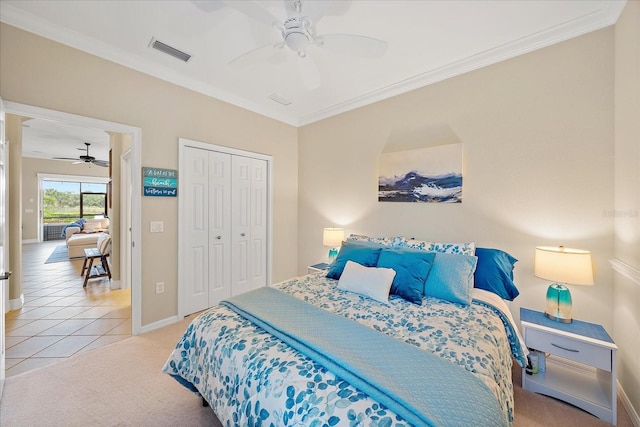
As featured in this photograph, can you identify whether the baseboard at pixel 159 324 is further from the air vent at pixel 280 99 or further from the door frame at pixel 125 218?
the air vent at pixel 280 99

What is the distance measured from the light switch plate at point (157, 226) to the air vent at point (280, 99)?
2.08m

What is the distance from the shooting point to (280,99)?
11.3ft

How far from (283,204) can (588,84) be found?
11.6 ft

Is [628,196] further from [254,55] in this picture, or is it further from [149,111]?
[149,111]

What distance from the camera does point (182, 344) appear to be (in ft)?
5.44

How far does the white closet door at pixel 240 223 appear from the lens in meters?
3.49

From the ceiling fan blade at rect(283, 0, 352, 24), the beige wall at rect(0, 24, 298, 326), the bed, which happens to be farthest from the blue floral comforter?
the ceiling fan blade at rect(283, 0, 352, 24)

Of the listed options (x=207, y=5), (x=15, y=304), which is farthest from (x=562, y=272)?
(x=15, y=304)

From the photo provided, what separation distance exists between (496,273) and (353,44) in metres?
2.11

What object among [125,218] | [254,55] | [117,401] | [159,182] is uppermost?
[254,55]

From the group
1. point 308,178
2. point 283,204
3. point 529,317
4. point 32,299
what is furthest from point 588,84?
point 32,299

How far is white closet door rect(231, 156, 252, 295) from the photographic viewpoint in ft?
11.5

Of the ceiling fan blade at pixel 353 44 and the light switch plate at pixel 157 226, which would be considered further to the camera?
the light switch plate at pixel 157 226

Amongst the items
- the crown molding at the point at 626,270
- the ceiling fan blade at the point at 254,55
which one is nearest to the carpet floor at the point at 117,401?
the crown molding at the point at 626,270
